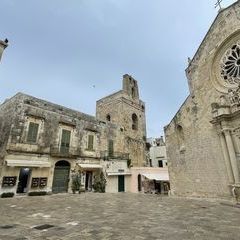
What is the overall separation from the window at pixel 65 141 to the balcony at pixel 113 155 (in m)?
4.42

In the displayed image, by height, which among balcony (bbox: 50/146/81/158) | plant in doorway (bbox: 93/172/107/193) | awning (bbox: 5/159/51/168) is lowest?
plant in doorway (bbox: 93/172/107/193)

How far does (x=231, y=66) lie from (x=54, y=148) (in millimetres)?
15034

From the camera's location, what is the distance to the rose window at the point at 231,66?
11.9m

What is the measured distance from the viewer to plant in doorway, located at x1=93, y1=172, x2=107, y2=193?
1880 cm

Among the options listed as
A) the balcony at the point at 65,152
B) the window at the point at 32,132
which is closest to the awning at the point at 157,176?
the balcony at the point at 65,152

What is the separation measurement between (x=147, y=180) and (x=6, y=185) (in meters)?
15.4

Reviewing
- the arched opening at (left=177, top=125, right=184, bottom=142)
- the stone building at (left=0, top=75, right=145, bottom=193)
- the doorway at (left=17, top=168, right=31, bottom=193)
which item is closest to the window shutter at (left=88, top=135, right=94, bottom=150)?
the stone building at (left=0, top=75, right=145, bottom=193)

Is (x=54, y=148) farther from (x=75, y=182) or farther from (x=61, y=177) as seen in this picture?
(x=75, y=182)

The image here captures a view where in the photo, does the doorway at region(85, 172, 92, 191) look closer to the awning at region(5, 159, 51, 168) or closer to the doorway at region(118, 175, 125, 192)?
the doorway at region(118, 175, 125, 192)

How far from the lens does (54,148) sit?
1691 centimetres

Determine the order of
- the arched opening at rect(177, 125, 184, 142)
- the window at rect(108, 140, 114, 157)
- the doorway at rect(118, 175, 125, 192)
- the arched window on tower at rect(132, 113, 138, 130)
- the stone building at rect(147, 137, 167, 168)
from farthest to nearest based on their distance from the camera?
Answer: 1. the stone building at rect(147, 137, 167, 168)
2. the arched window on tower at rect(132, 113, 138, 130)
3. the window at rect(108, 140, 114, 157)
4. the doorway at rect(118, 175, 125, 192)
5. the arched opening at rect(177, 125, 184, 142)

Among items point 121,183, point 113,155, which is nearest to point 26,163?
point 113,155

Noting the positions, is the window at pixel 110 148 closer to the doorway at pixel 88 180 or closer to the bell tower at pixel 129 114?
the bell tower at pixel 129 114

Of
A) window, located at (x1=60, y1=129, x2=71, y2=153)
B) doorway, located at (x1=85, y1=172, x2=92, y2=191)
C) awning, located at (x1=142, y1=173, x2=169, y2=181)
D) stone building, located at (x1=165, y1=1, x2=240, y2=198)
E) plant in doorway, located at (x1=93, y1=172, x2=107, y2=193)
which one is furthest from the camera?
awning, located at (x1=142, y1=173, x2=169, y2=181)
